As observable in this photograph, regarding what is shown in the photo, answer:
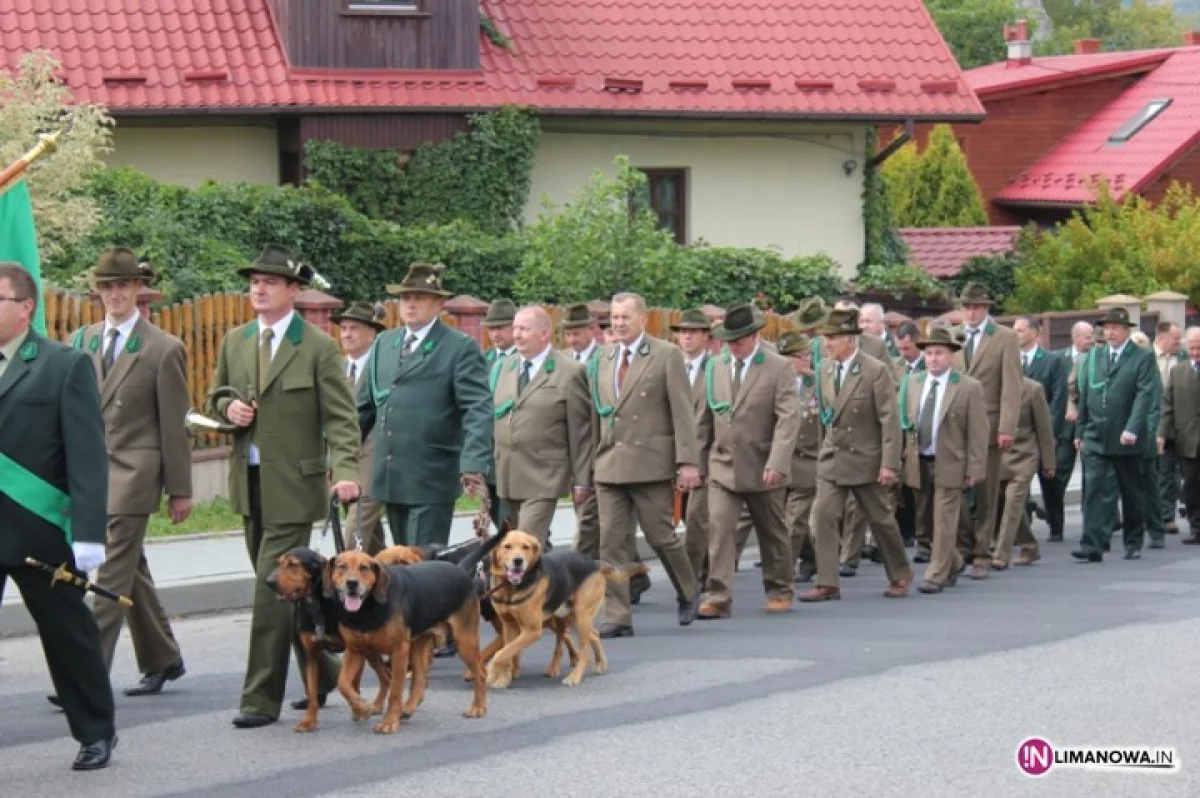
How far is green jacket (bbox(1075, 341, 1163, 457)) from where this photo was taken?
61.1ft

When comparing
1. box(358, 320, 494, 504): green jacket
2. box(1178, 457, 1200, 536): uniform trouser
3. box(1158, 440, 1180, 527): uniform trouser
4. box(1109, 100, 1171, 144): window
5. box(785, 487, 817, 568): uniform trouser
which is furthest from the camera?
box(1109, 100, 1171, 144): window

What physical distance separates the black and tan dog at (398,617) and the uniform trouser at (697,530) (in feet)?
15.5

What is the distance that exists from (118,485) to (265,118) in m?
18.8

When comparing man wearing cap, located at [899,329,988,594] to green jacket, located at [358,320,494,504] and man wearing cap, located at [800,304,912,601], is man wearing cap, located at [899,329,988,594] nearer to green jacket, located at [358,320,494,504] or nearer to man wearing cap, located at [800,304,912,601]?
man wearing cap, located at [800,304,912,601]

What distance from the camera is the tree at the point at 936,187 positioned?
4656 centimetres

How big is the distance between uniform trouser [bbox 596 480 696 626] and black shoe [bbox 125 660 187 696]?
121 inches

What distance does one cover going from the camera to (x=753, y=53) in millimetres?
32500

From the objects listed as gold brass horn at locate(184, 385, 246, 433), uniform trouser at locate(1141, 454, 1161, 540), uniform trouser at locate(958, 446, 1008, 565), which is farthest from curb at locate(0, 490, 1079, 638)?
uniform trouser at locate(1141, 454, 1161, 540)

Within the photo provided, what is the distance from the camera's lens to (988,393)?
711 inches

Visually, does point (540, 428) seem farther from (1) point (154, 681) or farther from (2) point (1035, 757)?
(2) point (1035, 757)

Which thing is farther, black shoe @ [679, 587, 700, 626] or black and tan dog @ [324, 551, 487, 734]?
black shoe @ [679, 587, 700, 626]

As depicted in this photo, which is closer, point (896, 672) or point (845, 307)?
point (896, 672)

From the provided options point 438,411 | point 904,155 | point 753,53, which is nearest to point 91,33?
point 753,53

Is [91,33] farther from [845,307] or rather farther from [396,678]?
[396,678]
